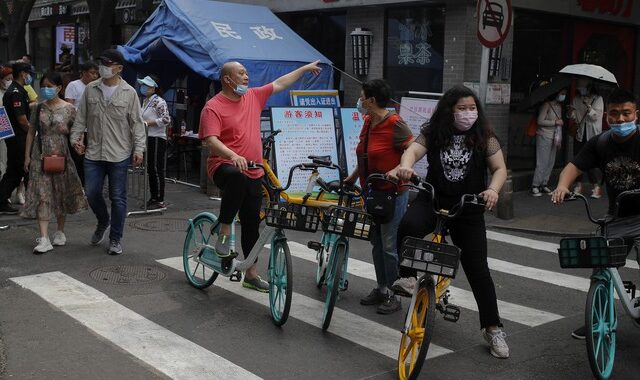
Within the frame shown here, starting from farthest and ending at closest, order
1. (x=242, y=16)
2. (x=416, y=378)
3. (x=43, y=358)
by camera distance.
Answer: (x=242, y=16)
(x=43, y=358)
(x=416, y=378)

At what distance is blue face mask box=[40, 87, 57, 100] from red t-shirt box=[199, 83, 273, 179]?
2402 mm

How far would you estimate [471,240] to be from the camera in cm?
509

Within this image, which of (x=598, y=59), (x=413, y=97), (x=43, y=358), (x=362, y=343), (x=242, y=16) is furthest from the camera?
(x=598, y=59)

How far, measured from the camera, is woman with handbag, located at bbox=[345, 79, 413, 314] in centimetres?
602

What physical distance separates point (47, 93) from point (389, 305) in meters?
4.22

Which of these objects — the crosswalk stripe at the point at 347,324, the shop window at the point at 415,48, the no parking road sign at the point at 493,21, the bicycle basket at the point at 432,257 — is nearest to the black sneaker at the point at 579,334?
the crosswalk stripe at the point at 347,324

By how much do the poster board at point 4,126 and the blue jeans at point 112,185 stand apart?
1927 millimetres

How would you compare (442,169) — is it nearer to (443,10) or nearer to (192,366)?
(192,366)

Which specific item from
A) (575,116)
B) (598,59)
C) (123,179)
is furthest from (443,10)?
(123,179)

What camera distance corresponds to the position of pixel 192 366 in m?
4.86

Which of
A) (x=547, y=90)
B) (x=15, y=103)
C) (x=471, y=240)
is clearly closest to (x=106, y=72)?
(x=15, y=103)

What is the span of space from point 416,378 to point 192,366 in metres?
1.44

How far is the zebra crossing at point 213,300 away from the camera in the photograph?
495cm

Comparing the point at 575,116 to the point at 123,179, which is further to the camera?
the point at 575,116
